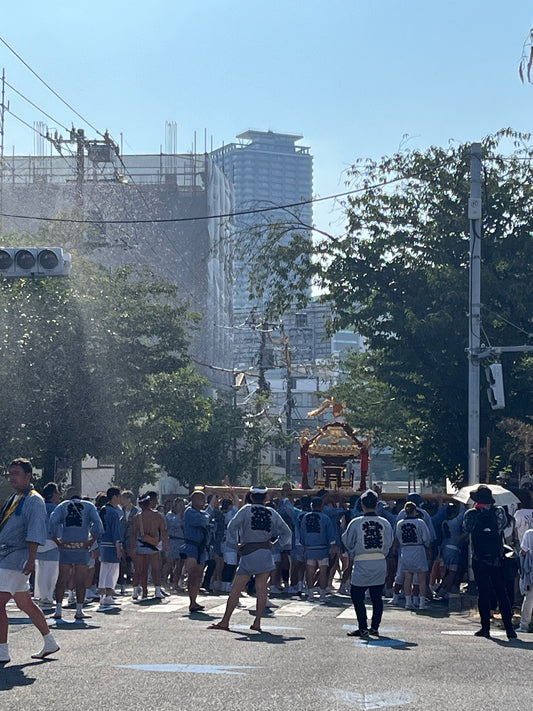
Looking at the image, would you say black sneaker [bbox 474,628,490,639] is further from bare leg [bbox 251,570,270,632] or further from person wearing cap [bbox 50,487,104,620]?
person wearing cap [bbox 50,487,104,620]

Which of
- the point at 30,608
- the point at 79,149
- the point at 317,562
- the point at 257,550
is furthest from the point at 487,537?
the point at 79,149

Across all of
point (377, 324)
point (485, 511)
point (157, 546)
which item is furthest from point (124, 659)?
point (377, 324)

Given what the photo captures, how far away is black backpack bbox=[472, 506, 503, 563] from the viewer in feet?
42.9

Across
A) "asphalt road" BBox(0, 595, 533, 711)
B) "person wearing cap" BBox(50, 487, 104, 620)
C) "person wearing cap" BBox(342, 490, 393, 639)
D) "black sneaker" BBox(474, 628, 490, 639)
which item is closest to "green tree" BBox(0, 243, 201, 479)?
"person wearing cap" BBox(50, 487, 104, 620)

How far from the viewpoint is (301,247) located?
32.7 m

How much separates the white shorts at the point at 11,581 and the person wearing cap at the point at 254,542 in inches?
146

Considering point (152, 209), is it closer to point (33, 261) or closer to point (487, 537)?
point (33, 261)

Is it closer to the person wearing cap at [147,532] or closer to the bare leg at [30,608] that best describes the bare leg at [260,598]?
the bare leg at [30,608]

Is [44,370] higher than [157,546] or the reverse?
higher

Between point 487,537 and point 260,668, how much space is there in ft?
15.2

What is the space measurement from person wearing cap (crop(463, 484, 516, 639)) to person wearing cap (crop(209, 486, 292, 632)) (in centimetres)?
232

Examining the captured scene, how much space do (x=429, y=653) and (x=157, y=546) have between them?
7272mm

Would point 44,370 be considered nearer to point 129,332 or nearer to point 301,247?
point 129,332

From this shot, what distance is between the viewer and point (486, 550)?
42.9 feet
